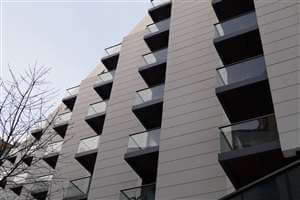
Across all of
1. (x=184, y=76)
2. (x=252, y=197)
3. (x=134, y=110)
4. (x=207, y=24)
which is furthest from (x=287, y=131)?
(x=207, y=24)

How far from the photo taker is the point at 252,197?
32.3 ft

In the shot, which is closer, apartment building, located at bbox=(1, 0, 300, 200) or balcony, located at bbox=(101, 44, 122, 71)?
apartment building, located at bbox=(1, 0, 300, 200)

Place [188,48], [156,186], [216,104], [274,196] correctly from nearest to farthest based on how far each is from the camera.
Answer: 1. [274,196]
2. [156,186]
3. [216,104]
4. [188,48]

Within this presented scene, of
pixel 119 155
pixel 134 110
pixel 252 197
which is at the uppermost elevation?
pixel 252 197

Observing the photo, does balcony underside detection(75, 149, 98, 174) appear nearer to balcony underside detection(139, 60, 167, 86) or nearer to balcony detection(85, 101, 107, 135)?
balcony detection(85, 101, 107, 135)

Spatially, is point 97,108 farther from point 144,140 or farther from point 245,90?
point 245,90

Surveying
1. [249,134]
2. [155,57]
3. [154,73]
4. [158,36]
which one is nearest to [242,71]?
[249,134]

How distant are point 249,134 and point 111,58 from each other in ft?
47.7

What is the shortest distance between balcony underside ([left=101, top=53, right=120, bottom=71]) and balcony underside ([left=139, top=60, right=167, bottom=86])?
533 centimetres

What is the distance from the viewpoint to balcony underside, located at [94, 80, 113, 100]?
23616 millimetres

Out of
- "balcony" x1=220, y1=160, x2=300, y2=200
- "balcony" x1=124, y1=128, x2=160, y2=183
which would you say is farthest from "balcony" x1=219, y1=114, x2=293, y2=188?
"balcony" x1=124, y1=128, x2=160, y2=183

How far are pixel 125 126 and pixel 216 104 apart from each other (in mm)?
5514

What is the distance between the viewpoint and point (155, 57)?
20797 millimetres

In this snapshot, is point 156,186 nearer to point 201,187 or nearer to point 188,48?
point 201,187
